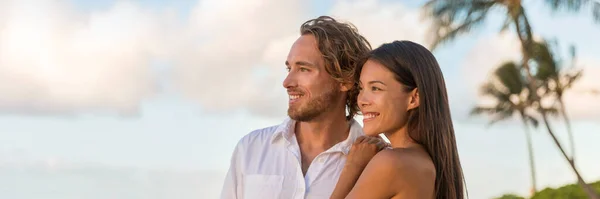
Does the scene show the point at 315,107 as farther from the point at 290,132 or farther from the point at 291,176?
the point at 291,176

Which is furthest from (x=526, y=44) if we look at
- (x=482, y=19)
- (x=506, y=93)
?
(x=506, y=93)

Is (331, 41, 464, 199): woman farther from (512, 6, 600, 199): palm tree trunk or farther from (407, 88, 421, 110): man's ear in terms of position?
(512, 6, 600, 199): palm tree trunk

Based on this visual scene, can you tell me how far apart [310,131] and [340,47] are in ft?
1.54

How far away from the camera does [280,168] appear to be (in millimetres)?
4875

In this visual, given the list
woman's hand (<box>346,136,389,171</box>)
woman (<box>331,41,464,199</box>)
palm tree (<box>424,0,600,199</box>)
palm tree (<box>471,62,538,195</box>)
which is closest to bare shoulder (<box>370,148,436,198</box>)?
woman (<box>331,41,464,199</box>)

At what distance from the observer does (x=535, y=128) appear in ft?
121

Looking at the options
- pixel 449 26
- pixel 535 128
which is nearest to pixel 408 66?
pixel 449 26

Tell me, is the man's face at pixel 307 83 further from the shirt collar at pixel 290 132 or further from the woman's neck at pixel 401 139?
the woman's neck at pixel 401 139

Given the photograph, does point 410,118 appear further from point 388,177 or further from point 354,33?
point 354,33

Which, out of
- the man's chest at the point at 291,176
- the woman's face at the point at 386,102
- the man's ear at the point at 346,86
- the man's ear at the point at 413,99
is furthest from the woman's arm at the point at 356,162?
the man's ear at the point at 346,86

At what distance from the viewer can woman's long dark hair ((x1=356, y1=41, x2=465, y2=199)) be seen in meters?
3.68

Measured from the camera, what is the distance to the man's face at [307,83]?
4797mm

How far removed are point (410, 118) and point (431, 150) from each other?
16cm

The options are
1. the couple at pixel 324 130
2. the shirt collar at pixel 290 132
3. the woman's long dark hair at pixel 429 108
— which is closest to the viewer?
the woman's long dark hair at pixel 429 108
